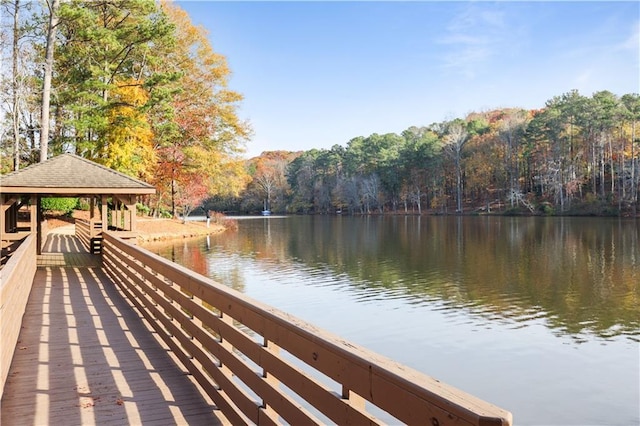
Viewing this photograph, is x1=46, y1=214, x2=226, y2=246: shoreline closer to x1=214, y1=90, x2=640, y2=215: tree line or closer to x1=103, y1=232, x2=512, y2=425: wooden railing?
x1=103, y1=232, x2=512, y2=425: wooden railing

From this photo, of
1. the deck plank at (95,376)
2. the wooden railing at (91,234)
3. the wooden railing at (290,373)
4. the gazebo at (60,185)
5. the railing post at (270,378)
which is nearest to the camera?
the wooden railing at (290,373)

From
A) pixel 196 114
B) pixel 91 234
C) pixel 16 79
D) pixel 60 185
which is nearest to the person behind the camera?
pixel 60 185

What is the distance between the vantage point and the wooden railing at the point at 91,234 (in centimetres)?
1520

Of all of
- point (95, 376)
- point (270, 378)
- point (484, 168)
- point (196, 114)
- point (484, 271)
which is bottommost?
point (484, 271)

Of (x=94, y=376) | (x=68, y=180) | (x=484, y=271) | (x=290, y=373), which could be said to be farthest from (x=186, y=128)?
(x=290, y=373)

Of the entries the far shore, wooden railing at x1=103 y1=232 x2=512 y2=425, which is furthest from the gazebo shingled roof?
the far shore

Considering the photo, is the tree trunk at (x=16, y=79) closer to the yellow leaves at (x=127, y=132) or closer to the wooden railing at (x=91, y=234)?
the yellow leaves at (x=127, y=132)

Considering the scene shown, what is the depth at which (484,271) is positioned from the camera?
55.5 feet

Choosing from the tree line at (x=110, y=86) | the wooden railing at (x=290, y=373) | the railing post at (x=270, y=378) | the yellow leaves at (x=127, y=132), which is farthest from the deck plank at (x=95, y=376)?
the tree line at (x=110, y=86)

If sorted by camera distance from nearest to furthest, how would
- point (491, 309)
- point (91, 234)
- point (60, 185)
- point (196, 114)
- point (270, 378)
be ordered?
point (270, 378)
point (491, 309)
point (60, 185)
point (91, 234)
point (196, 114)

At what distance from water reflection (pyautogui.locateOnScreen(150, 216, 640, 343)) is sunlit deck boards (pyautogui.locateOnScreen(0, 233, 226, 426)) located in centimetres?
735

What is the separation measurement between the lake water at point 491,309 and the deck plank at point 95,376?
4.13m

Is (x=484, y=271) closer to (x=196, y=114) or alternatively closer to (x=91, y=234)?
(x=91, y=234)

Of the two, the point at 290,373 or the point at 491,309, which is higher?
the point at 290,373
